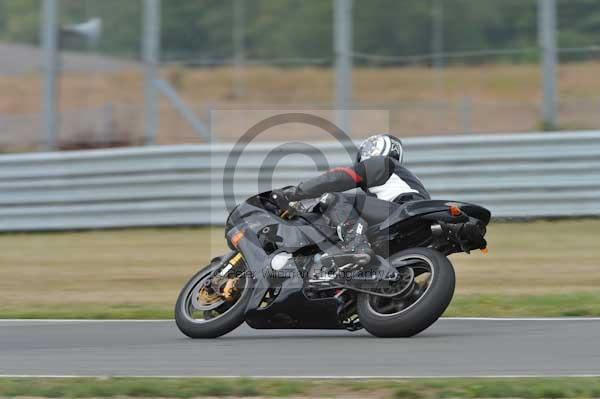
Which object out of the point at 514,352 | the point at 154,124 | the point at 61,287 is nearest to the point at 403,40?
the point at 154,124

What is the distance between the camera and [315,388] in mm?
5980

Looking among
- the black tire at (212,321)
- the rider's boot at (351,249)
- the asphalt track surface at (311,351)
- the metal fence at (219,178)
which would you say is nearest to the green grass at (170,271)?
the metal fence at (219,178)

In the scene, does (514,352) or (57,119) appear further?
(57,119)

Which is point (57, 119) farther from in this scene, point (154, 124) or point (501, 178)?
point (501, 178)

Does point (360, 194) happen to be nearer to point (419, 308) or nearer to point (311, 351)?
point (419, 308)

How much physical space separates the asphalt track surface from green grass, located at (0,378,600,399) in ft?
0.95

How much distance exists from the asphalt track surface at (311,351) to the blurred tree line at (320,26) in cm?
714

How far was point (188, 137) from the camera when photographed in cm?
1550

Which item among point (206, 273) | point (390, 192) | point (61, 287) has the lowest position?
point (61, 287)

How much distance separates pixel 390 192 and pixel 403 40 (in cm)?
764

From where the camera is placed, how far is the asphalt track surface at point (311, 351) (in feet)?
21.5

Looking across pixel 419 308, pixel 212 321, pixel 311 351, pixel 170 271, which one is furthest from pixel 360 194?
pixel 170 271

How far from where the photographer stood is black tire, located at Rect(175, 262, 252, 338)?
25.1ft

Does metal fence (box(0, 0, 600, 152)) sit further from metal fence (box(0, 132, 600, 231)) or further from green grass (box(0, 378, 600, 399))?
green grass (box(0, 378, 600, 399))
